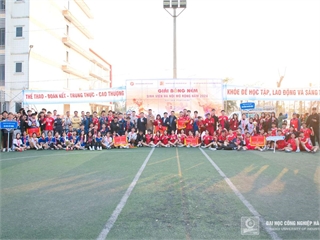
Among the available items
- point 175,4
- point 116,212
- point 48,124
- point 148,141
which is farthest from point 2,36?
point 116,212

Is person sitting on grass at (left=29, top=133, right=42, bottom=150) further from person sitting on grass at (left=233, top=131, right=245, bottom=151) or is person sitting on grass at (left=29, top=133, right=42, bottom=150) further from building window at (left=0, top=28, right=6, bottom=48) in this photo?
building window at (left=0, top=28, right=6, bottom=48)

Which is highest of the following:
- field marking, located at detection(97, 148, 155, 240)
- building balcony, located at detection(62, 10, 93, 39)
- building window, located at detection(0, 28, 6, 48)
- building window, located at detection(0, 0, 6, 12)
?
building balcony, located at detection(62, 10, 93, 39)

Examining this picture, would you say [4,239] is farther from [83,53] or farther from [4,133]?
[83,53]

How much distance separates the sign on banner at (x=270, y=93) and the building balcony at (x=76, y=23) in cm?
2901

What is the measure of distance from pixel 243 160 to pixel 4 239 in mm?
7742

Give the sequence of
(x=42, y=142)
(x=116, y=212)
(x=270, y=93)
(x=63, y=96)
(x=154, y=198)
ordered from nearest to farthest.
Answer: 1. (x=116, y=212)
2. (x=154, y=198)
3. (x=42, y=142)
4. (x=270, y=93)
5. (x=63, y=96)

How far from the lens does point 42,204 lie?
5.00 meters

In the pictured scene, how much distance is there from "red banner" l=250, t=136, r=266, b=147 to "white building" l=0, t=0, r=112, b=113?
21382 millimetres

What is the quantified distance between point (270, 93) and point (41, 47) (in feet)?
81.5

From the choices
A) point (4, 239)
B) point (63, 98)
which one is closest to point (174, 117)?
point (63, 98)

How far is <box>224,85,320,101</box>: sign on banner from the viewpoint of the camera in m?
15.5

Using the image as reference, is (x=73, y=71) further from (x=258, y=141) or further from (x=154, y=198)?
(x=154, y=198)

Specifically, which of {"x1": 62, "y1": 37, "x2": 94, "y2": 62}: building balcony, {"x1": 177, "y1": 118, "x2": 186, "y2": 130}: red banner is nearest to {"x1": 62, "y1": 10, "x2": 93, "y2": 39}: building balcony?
{"x1": 62, "y1": 37, "x2": 94, "y2": 62}: building balcony

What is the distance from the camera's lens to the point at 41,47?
98.4 ft
